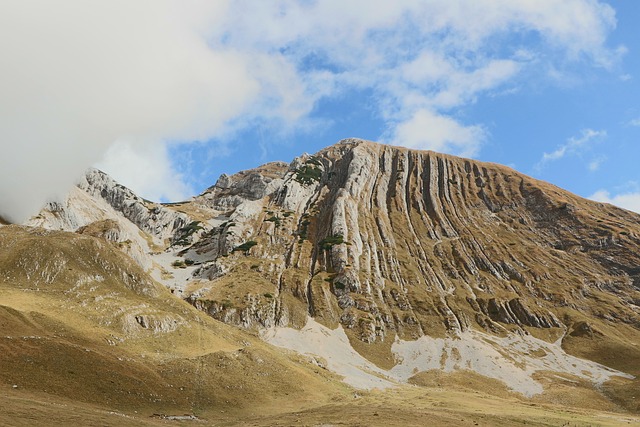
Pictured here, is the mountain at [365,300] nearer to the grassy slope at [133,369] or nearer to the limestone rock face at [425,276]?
the grassy slope at [133,369]

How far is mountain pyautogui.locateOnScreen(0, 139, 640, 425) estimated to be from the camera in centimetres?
7662

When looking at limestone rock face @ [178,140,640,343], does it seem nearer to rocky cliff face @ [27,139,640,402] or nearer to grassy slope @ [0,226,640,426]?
rocky cliff face @ [27,139,640,402]

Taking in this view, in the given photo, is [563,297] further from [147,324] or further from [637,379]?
[147,324]

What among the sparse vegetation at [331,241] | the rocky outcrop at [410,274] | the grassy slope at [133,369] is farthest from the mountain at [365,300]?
the sparse vegetation at [331,241]

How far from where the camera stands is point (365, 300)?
14575 centimetres

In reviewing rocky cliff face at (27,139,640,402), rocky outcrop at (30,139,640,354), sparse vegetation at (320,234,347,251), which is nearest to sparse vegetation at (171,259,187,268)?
rocky outcrop at (30,139,640,354)

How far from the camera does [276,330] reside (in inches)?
4934

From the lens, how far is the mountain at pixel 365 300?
76625mm

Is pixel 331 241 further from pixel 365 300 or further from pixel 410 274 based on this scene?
pixel 365 300

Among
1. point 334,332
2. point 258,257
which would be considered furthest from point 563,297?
point 258,257

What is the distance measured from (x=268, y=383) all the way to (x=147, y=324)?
2665cm

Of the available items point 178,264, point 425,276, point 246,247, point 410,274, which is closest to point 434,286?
point 425,276

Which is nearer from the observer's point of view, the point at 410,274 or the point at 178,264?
the point at 410,274

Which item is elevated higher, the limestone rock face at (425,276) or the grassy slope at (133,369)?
the limestone rock face at (425,276)
